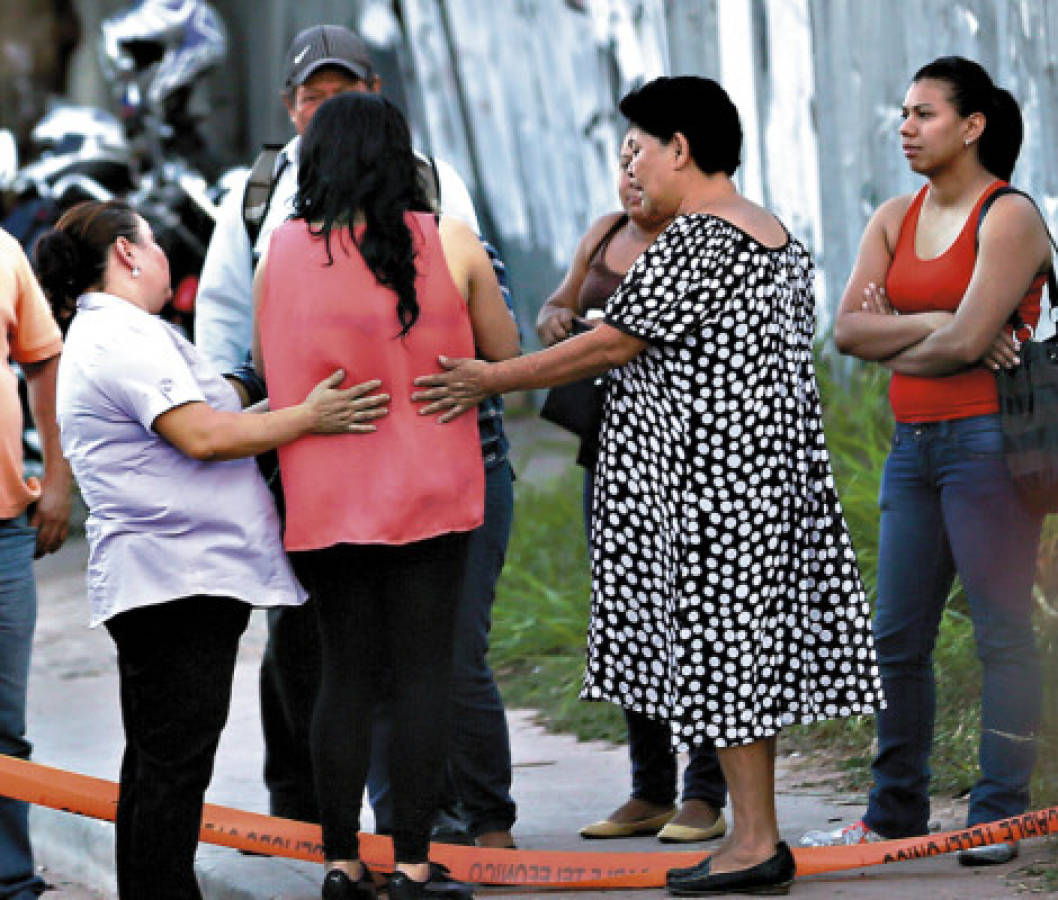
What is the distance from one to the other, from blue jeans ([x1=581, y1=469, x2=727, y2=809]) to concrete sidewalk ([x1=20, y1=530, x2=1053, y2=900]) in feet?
0.54

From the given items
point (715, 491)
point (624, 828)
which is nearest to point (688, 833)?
point (624, 828)

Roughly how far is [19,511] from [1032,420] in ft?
7.46

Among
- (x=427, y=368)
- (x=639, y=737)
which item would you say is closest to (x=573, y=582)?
(x=639, y=737)

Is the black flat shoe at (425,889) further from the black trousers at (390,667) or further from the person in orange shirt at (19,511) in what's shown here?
the person in orange shirt at (19,511)

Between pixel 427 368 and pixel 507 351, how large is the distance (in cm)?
26

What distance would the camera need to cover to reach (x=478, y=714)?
15.8 feet

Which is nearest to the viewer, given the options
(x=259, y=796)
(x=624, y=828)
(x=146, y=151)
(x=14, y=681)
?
(x=14, y=681)

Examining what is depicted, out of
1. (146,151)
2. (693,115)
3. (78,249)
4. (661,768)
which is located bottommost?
(661,768)

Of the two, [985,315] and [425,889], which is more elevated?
[985,315]

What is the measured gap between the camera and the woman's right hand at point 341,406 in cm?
399

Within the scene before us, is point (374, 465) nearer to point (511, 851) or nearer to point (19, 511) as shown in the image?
point (19, 511)

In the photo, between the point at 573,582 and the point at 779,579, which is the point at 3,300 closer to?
the point at 779,579

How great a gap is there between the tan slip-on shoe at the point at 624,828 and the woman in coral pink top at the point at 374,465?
3.45ft

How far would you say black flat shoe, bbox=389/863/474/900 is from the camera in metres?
4.11
